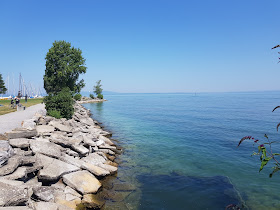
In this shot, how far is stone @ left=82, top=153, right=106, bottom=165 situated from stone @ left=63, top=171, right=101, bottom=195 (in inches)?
99.6

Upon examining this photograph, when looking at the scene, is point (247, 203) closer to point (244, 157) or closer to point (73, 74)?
point (244, 157)

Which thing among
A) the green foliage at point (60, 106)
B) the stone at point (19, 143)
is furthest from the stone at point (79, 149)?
the green foliage at point (60, 106)

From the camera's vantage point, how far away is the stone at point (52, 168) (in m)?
9.63

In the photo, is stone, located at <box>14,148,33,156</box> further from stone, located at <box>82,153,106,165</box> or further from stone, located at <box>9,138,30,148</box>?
stone, located at <box>82,153,106,165</box>

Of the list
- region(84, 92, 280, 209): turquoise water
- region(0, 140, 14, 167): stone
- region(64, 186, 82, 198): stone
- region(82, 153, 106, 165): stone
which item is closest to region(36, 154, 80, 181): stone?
region(64, 186, 82, 198): stone

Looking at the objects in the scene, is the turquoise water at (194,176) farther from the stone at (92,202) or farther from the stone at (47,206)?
the stone at (47,206)

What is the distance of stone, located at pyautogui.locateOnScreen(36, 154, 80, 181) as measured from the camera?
31.6 feet

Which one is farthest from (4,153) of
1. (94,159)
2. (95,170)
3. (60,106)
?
(60,106)

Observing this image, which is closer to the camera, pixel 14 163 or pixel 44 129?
pixel 14 163

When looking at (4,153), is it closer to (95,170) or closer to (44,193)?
(44,193)

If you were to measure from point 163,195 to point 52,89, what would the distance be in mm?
51694

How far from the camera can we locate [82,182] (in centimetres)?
1035

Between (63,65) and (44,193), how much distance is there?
42745 mm

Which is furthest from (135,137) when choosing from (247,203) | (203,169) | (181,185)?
(247,203)
